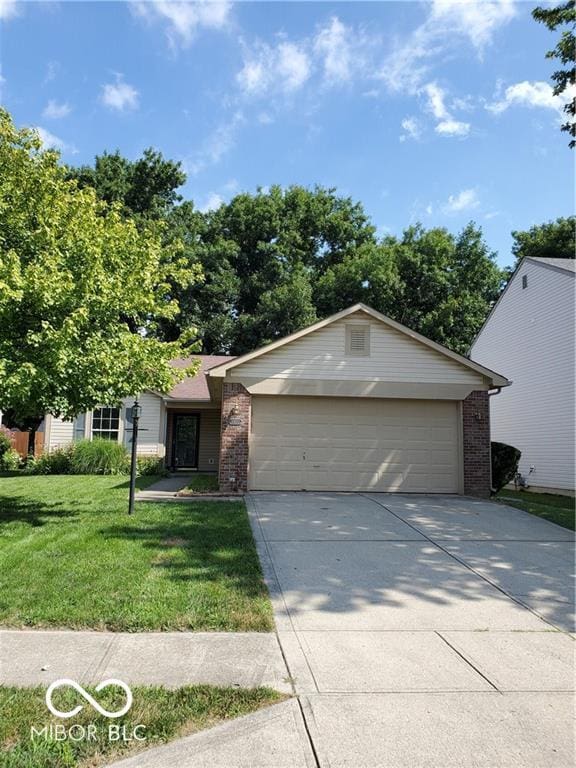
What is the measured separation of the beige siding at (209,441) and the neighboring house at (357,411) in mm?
7348

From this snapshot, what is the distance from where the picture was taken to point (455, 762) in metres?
2.68

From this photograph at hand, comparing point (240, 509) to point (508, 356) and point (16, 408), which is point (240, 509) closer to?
point (16, 408)

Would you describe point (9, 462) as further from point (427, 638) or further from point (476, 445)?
point (427, 638)

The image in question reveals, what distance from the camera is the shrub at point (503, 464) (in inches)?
557

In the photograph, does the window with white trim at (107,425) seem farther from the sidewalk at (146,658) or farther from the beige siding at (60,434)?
the sidewalk at (146,658)

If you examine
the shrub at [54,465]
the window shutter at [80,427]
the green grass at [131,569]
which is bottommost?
the green grass at [131,569]

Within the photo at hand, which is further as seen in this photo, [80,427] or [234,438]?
[80,427]

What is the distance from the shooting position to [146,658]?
381 centimetres

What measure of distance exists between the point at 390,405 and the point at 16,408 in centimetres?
811

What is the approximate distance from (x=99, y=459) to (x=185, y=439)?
3.82 m

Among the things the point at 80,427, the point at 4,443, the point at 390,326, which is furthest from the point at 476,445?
the point at 4,443

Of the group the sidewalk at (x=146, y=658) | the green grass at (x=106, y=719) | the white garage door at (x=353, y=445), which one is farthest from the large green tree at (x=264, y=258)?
the green grass at (x=106, y=719)

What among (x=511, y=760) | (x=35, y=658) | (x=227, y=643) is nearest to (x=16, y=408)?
(x=35, y=658)

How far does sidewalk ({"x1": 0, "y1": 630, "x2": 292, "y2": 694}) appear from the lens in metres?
3.50
